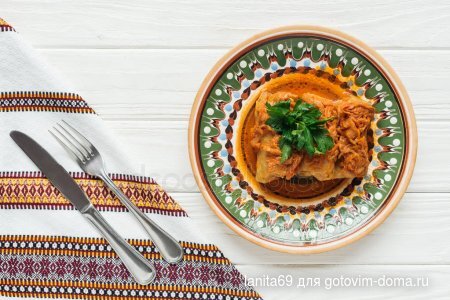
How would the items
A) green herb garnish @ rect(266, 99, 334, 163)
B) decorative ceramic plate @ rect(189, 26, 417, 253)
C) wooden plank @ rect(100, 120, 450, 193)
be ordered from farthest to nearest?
wooden plank @ rect(100, 120, 450, 193) < decorative ceramic plate @ rect(189, 26, 417, 253) < green herb garnish @ rect(266, 99, 334, 163)

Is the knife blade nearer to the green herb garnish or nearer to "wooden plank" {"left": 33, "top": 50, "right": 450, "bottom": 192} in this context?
"wooden plank" {"left": 33, "top": 50, "right": 450, "bottom": 192}

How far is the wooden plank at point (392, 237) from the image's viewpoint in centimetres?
183

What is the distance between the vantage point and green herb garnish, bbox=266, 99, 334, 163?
1.61 metres

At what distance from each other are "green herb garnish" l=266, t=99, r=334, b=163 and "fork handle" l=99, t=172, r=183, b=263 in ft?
1.73

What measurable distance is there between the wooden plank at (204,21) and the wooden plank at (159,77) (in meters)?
0.04

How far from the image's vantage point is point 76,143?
5.91 feet

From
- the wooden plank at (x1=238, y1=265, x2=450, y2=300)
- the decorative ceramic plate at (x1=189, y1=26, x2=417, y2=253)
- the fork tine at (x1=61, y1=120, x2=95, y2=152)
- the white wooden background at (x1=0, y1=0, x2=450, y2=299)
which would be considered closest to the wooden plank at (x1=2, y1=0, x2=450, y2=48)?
the white wooden background at (x1=0, y1=0, x2=450, y2=299)

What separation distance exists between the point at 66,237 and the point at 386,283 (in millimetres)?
1216

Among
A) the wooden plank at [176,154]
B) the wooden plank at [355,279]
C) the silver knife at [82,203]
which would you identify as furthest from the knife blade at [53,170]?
the wooden plank at [355,279]

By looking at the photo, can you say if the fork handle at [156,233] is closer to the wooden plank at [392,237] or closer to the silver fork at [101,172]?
the silver fork at [101,172]

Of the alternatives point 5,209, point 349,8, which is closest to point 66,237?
point 5,209

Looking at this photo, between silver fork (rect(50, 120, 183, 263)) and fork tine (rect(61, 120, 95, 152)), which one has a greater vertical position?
fork tine (rect(61, 120, 95, 152))

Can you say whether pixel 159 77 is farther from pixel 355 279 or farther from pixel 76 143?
pixel 355 279

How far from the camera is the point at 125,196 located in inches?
70.8
